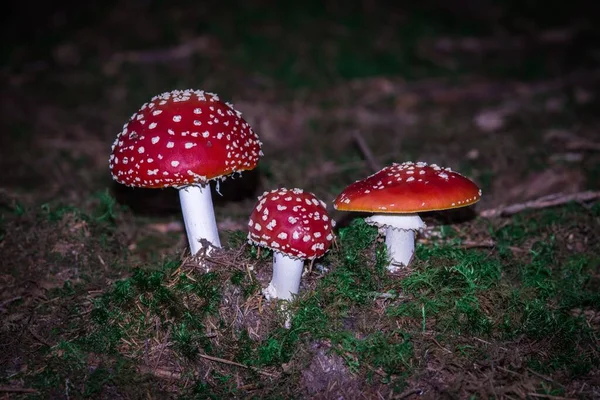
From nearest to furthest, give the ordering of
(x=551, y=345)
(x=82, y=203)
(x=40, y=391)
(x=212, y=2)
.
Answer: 1. (x=40, y=391)
2. (x=551, y=345)
3. (x=82, y=203)
4. (x=212, y=2)

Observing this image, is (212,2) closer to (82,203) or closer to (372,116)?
(372,116)

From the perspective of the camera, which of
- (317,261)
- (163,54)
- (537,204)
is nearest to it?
(317,261)

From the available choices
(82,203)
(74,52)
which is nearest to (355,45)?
(74,52)

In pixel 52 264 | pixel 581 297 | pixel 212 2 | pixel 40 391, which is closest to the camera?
pixel 40 391

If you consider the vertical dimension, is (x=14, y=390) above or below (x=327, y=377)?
above

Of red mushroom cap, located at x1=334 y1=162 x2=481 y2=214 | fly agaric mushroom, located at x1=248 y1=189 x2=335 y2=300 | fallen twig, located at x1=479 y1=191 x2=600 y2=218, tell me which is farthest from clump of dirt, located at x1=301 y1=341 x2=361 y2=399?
fallen twig, located at x1=479 y1=191 x2=600 y2=218

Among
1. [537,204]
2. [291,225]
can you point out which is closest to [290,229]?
[291,225]

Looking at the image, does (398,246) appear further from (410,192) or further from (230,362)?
A: (230,362)
